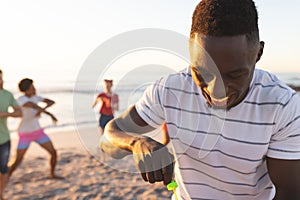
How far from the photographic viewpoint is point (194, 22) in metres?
1.77

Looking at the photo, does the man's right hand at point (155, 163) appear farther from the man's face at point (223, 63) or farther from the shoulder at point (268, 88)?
the shoulder at point (268, 88)

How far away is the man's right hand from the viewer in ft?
5.28

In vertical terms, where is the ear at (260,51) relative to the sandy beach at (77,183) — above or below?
above

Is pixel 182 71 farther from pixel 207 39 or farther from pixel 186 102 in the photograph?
pixel 207 39

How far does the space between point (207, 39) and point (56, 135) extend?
432 inches

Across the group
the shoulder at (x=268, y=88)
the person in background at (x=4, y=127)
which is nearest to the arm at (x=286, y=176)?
the shoulder at (x=268, y=88)

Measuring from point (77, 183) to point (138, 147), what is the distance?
5.79 meters

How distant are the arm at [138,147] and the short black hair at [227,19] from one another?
556 millimetres

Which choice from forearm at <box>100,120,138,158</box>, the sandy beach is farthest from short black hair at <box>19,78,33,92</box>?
forearm at <box>100,120,138,158</box>

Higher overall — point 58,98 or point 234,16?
point 234,16

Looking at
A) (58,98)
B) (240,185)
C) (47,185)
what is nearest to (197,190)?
(240,185)

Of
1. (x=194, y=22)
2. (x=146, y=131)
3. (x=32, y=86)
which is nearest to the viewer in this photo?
(x=194, y=22)

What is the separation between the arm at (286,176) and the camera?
1.85m

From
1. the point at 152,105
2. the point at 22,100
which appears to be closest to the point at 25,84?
the point at 22,100
